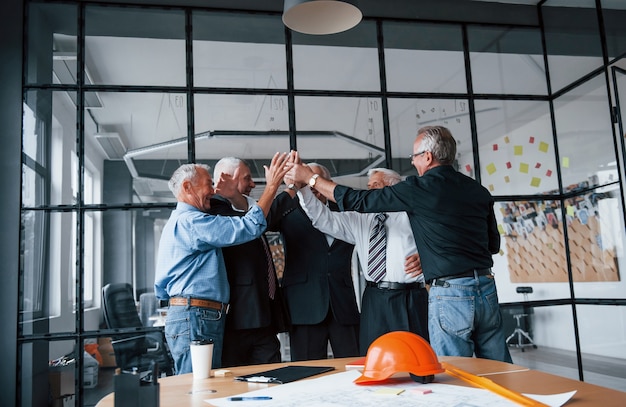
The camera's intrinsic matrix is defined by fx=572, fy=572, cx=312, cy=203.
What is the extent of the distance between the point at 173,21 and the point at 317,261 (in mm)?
1912

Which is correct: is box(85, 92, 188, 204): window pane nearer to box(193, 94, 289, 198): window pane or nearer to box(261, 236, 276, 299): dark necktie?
box(193, 94, 289, 198): window pane

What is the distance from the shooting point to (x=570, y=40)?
166 inches

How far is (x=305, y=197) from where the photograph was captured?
3.19 m

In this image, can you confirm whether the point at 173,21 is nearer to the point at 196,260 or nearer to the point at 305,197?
the point at 305,197

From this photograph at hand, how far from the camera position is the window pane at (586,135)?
12.9ft

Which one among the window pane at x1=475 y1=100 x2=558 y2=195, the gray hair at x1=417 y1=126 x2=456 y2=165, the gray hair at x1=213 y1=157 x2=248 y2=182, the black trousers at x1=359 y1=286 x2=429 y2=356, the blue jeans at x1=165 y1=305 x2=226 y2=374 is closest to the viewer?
the blue jeans at x1=165 y1=305 x2=226 y2=374

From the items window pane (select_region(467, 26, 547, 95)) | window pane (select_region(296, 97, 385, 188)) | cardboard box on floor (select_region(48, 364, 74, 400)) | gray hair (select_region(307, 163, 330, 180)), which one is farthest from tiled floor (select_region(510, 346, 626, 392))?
cardboard box on floor (select_region(48, 364, 74, 400))

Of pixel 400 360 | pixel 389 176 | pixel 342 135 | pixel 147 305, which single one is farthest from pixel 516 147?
pixel 400 360

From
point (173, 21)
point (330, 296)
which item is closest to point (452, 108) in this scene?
point (330, 296)

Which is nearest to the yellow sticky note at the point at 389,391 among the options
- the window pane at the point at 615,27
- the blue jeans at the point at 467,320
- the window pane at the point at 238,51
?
the blue jeans at the point at 467,320

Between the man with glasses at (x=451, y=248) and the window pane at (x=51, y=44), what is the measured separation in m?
2.03

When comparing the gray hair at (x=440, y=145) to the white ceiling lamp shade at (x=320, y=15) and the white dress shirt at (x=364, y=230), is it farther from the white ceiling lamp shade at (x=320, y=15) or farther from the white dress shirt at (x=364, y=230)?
the white ceiling lamp shade at (x=320, y=15)

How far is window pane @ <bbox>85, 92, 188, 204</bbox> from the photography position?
3568mm

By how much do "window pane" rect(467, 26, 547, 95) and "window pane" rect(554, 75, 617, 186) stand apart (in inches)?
10.9
